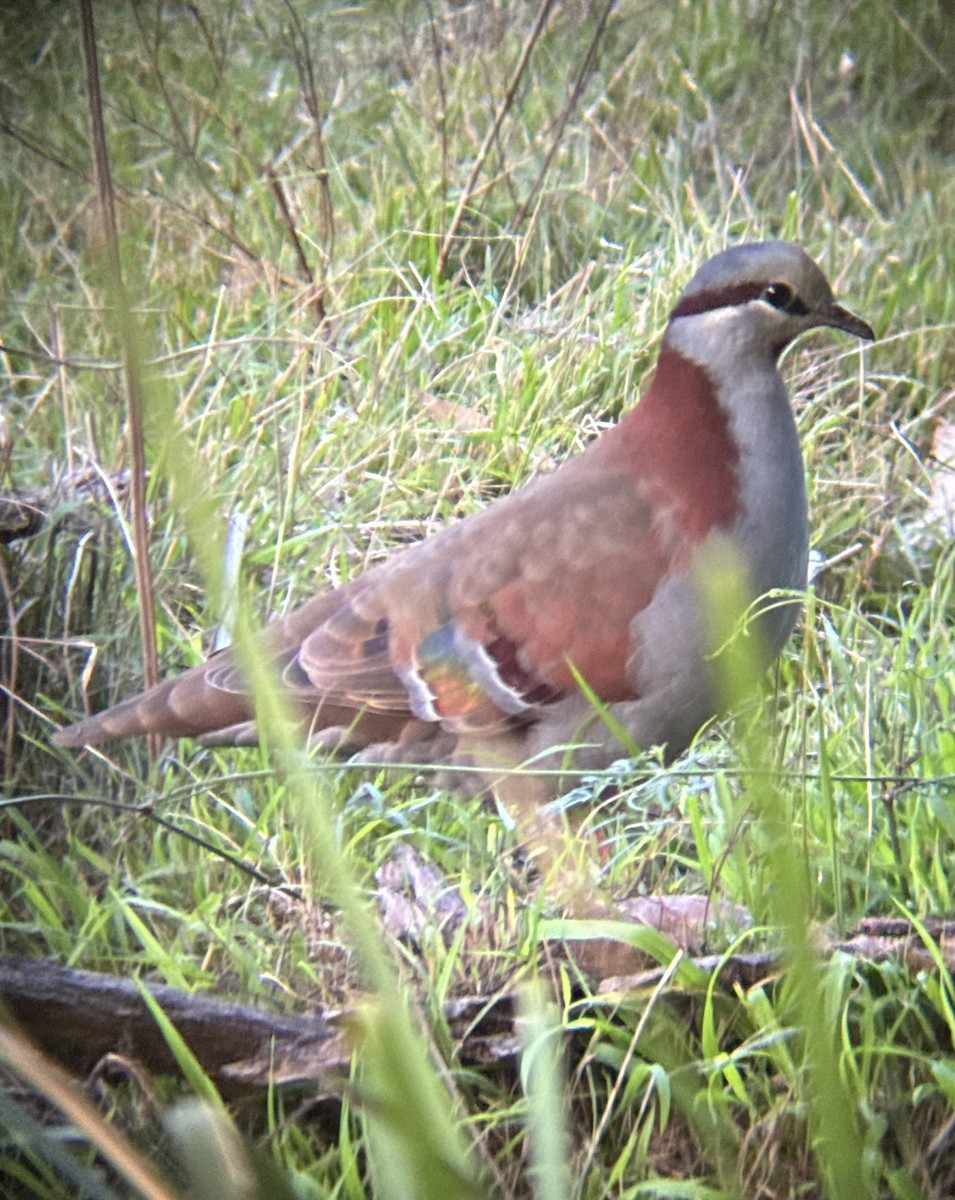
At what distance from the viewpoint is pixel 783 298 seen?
240 centimetres

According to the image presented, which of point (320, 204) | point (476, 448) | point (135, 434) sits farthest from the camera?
point (320, 204)

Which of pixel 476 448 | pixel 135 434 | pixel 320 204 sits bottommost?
pixel 476 448

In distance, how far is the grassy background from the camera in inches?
63.6

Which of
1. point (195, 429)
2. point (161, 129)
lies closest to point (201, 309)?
point (195, 429)

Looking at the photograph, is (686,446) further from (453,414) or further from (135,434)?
(453,414)

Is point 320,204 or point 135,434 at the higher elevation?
point 320,204

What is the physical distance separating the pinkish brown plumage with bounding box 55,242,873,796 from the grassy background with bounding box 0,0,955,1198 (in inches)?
4.2

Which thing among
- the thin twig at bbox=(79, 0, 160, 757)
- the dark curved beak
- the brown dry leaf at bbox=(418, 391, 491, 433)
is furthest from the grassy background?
the dark curved beak

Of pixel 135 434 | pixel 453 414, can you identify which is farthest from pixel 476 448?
pixel 135 434

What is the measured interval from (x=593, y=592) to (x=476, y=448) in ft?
3.05

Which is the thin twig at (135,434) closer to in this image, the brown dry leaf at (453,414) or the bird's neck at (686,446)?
the bird's neck at (686,446)

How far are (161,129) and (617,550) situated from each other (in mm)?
2725

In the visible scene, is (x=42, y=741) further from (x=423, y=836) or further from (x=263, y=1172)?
(x=263, y=1172)

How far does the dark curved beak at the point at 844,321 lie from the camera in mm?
2439
